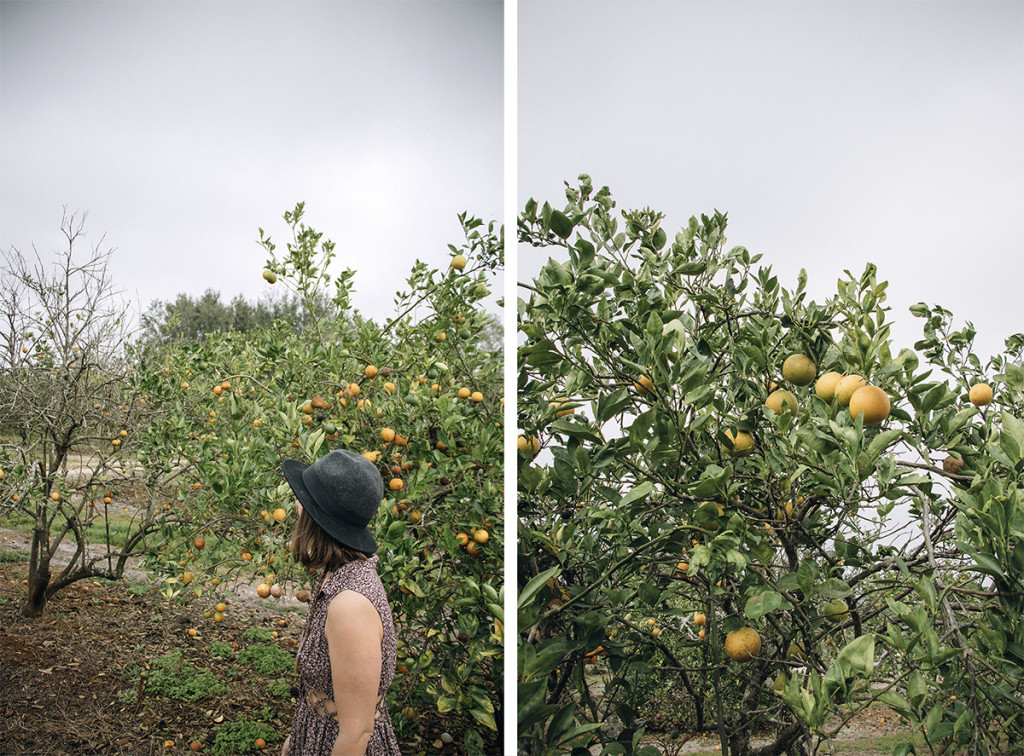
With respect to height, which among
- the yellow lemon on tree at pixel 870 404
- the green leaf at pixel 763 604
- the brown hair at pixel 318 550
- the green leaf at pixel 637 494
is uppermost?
the yellow lemon on tree at pixel 870 404

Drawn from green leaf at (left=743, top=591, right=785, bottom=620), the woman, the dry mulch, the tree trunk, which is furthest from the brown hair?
the tree trunk

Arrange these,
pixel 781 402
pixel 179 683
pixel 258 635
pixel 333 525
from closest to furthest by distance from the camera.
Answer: pixel 781 402
pixel 333 525
pixel 179 683
pixel 258 635

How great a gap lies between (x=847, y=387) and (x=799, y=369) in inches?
4.4

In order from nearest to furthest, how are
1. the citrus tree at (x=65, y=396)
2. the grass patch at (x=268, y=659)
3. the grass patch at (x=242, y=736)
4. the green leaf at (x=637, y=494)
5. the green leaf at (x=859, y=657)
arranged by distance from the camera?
the green leaf at (x=859, y=657), the green leaf at (x=637, y=494), the grass patch at (x=242, y=736), the grass patch at (x=268, y=659), the citrus tree at (x=65, y=396)

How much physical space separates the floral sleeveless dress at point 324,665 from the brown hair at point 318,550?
1.0 inches

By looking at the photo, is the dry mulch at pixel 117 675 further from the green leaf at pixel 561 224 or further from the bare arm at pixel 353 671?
the green leaf at pixel 561 224

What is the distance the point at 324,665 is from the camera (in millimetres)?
981

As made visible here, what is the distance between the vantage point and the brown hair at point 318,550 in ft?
3.33

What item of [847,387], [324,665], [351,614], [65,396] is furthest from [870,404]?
[65,396]

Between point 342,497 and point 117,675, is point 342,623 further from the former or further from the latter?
point 117,675

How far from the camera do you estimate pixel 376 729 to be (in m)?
1.06

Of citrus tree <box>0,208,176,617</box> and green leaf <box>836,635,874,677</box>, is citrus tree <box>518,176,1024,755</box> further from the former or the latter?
citrus tree <box>0,208,176,617</box>

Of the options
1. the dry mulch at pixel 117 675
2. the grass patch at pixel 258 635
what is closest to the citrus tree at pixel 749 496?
the dry mulch at pixel 117 675

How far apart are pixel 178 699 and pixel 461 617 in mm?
1479
